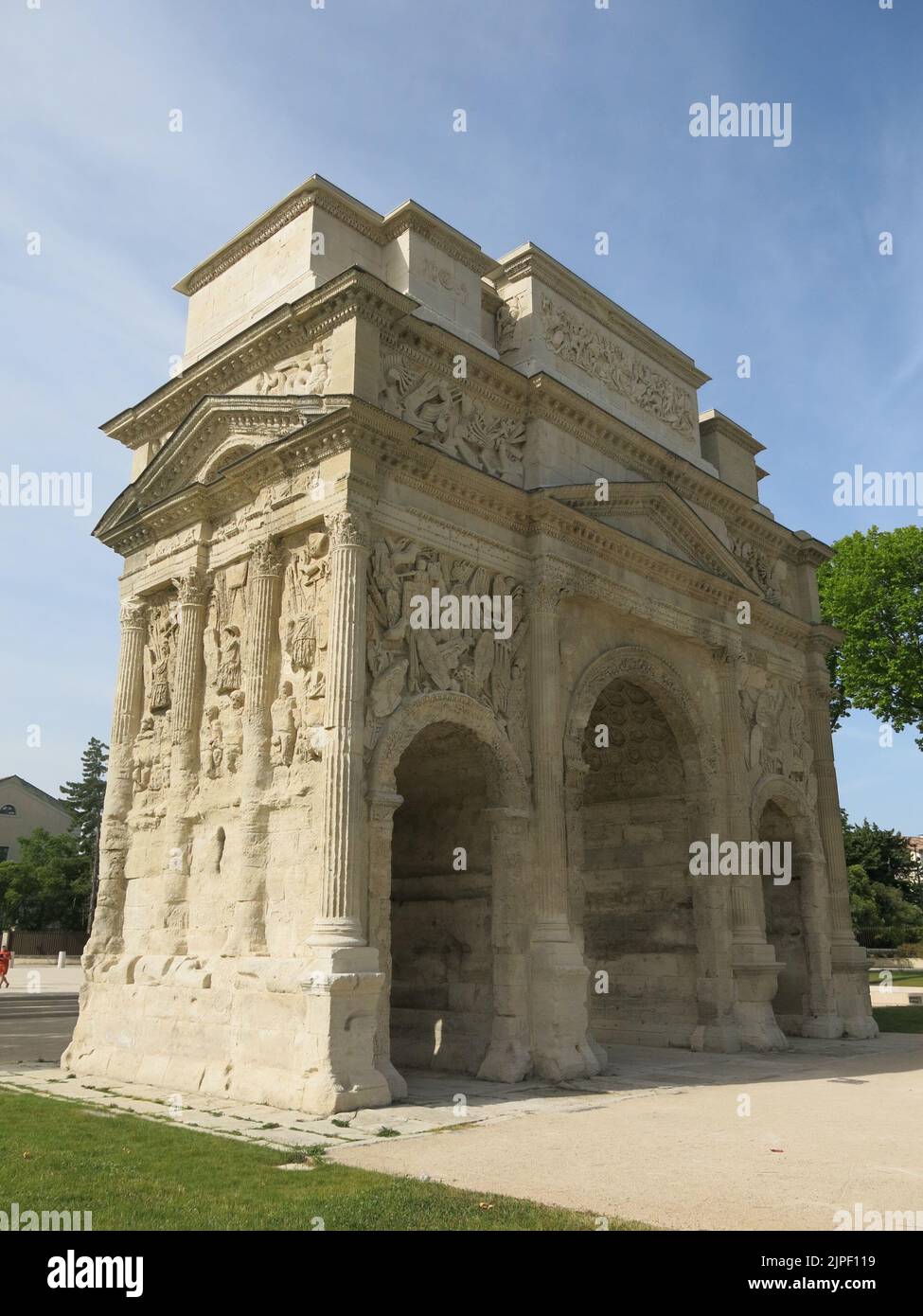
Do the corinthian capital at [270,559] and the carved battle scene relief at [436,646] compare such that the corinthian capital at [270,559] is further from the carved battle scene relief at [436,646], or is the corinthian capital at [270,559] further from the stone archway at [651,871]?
the stone archway at [651,871]

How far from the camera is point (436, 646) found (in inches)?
535

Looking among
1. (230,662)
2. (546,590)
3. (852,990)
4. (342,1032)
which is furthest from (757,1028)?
(230,662)

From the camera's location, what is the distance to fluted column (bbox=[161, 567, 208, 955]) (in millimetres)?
14188

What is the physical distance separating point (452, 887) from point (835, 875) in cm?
1009

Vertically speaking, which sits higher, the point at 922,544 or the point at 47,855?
the point at 922,544

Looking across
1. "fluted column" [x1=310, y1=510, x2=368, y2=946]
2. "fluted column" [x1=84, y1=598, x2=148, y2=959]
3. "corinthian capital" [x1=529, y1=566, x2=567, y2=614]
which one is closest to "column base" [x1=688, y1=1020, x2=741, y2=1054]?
"corinthian capital" [x1=529, y1=566, x2=567, y2=614]

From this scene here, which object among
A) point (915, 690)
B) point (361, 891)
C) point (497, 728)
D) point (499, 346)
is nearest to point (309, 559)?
point (497, 728)

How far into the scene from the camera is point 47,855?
186ft

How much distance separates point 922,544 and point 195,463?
71.7 ft

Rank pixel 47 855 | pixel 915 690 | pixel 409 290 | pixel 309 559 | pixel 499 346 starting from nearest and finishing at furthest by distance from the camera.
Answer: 1. pixel 309 559
2. pixel 409 290
3. pixel 499 346
4. pixel 915 690
5. pixel 47 855

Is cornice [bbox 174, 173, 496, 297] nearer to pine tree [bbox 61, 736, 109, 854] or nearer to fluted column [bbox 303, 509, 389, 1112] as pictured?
fluted column [bbox 303, 509, 389, 1112]

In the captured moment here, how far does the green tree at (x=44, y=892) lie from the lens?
52875 mm
